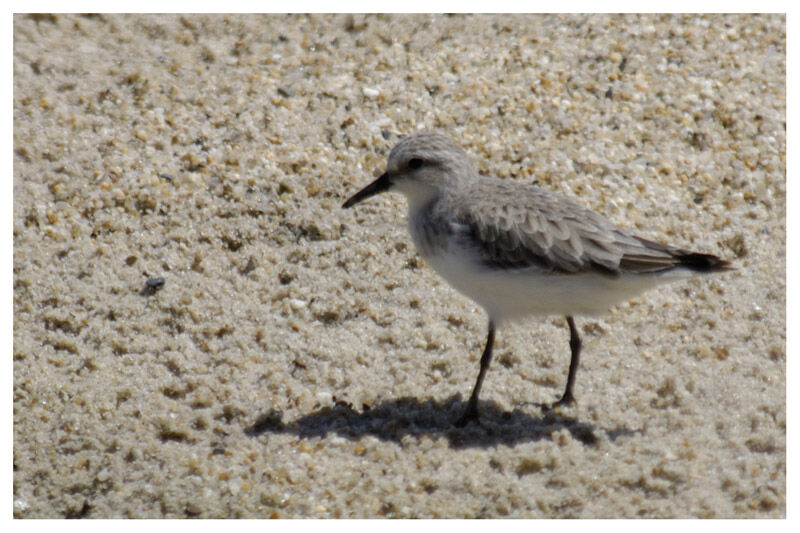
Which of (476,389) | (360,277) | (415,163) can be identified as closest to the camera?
(476,389)

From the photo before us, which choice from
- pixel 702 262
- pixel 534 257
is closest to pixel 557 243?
pixel 534 257

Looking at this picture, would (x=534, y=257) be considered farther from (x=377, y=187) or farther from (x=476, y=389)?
(x=377, y=187)

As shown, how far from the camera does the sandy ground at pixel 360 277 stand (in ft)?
14.7

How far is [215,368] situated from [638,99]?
3.42 metres

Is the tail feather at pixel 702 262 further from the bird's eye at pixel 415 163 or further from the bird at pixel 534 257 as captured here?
the bird's eye at pixel 415 163

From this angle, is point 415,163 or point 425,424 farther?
point 415,163

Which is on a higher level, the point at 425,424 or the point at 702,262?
the point at 702,262

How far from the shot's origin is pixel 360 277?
5.61 metres

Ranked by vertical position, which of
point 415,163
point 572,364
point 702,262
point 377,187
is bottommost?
point 572,364

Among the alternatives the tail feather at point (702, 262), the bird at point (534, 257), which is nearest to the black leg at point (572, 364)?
the bird at point (534, 257)

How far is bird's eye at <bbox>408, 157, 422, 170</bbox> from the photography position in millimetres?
5055

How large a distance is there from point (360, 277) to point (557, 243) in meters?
1.39

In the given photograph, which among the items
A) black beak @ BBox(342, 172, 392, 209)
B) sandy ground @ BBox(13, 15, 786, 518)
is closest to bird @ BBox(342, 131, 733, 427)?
black beak @ BBox(342, 172, 392, 209)

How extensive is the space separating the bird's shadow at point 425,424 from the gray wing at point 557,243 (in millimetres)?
779
